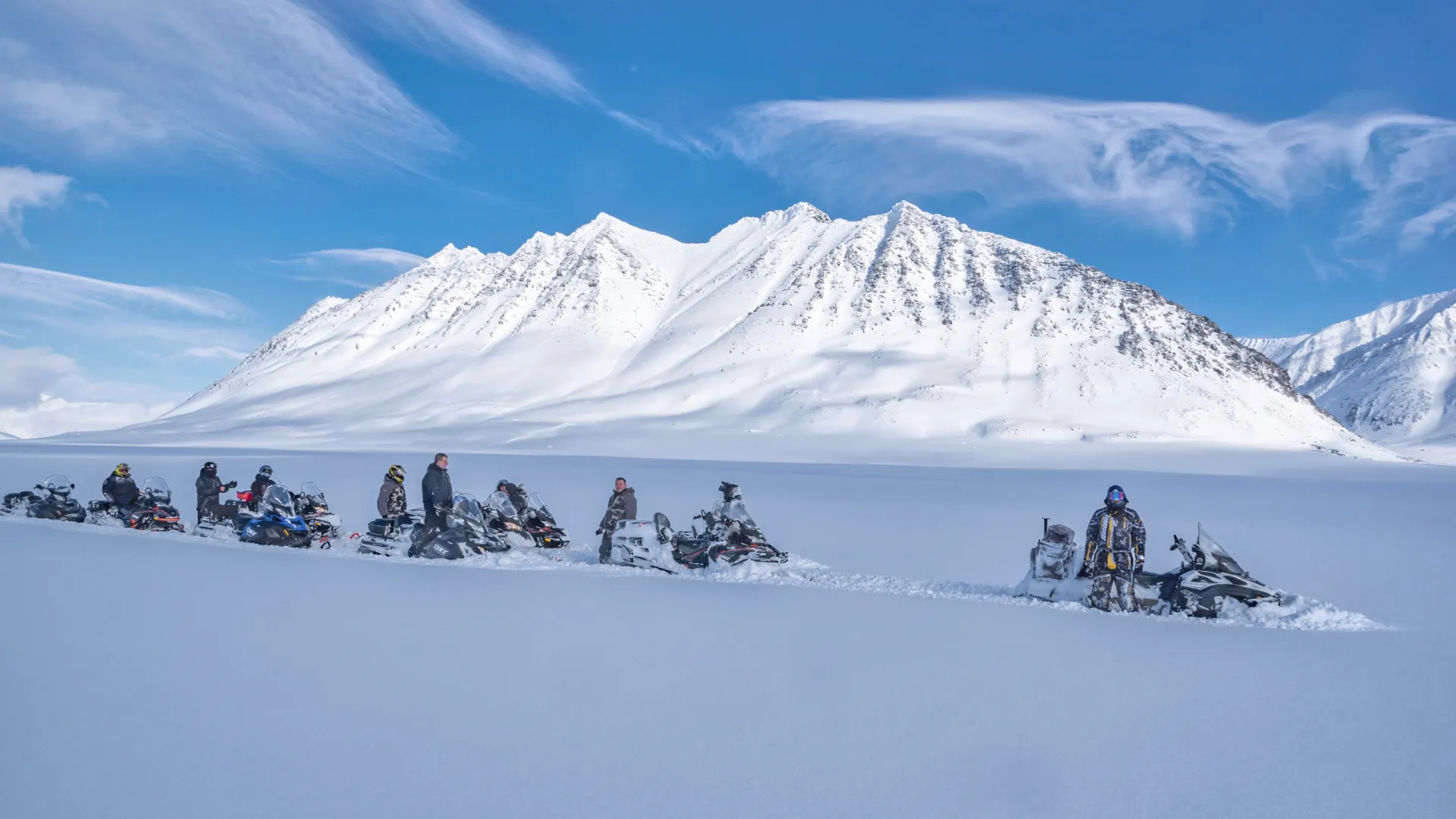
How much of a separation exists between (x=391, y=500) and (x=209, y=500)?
5615 millimetres

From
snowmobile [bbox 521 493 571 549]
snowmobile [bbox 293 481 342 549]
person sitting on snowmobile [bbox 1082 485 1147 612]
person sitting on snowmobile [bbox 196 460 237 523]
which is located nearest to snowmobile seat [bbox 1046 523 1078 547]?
person sitting on snowmobile [bbox 1082 485 1147 612]

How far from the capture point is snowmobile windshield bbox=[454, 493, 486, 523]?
16.0m

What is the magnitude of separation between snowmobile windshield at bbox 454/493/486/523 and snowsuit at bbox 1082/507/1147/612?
10195 millimetres

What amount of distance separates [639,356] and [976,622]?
125 metres

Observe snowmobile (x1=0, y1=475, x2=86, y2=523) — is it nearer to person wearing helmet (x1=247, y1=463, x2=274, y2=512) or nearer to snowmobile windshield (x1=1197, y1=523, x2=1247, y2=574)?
person wearing helmet (x1=247, y1=463, x2=274, y2=512)

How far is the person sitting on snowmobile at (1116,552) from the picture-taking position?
11664 millimetres

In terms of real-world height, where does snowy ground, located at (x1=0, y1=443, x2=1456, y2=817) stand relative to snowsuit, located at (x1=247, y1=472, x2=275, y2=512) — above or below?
below

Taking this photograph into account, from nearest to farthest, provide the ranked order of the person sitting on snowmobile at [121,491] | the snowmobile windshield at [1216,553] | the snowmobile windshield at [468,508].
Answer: the snowmobile windshield at [1216,553] < the snowmobile windshield at [468,508] < the person sitting on snowmobile at [121,491]

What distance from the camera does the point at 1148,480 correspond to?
4556 centimetres

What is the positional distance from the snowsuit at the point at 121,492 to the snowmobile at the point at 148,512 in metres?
0.06

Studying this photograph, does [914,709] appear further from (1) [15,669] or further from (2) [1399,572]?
(2) [1399,572]

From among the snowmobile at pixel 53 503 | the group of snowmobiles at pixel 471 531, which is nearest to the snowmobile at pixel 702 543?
the group of snowmobiles at pixel 471 531

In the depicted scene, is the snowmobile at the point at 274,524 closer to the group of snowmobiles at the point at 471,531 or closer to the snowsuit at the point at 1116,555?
the group of snowmobiles at the point at 471,531

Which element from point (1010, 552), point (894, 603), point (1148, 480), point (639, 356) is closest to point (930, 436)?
point (1148, 480)
